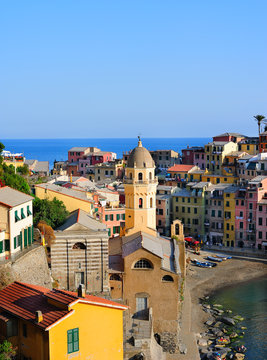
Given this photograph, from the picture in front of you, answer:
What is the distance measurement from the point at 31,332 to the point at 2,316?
1.85m

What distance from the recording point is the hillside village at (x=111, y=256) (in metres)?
22.7

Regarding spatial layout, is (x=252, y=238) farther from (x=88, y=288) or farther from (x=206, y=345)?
(x=88, y=288)

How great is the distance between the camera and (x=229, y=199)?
71750 millimetres

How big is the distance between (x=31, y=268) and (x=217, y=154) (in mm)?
65314

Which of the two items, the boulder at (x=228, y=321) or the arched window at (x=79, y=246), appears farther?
the boulder at (x=228, y=321)

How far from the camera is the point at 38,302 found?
76.9 ft

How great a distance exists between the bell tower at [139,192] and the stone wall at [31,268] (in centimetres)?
1309

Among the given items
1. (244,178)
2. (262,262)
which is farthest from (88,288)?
(244,178)

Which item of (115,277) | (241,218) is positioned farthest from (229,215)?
(115,277)

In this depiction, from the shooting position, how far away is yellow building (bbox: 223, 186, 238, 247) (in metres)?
71.5

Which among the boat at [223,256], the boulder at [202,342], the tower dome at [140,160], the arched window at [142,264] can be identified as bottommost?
the boulder at [202,342]

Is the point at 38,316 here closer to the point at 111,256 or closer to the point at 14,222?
the point at 14,222

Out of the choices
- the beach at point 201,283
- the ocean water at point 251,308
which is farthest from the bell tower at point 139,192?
the ocean water at point 251,308

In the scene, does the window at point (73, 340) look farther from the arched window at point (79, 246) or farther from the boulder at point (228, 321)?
the boulder at point (228, 321)
